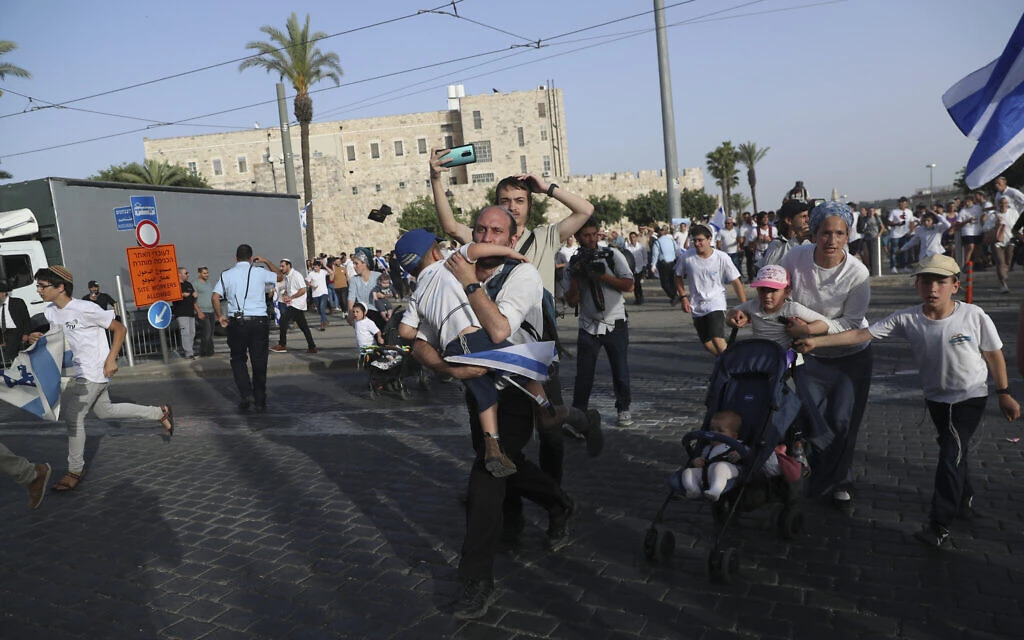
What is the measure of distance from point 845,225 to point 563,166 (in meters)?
91.4

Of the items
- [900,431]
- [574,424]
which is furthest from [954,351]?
[900,431]

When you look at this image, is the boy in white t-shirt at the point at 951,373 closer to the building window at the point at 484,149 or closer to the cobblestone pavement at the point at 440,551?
the cobblestone pavement at the point at 440,551

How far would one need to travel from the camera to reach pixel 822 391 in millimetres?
4711

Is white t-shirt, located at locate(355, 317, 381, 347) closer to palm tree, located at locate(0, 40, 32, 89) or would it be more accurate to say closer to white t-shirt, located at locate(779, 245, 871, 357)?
white t-shirt, located at locate(779, 245, 871, 357)

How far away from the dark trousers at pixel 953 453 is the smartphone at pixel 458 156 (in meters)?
3.03

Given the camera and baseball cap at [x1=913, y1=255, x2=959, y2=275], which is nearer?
baseball cap at [x1=913, y1=255, x2=959, y2=275]

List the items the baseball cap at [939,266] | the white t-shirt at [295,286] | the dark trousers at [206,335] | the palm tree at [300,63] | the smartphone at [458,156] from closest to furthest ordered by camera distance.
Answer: the baseball cap at [939,266] → the smartphone at [458,156] → the white t-shirt at [295,286] → the dark trousers at [206,335] → the palm tree at [300,63]

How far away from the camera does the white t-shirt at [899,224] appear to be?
65.2ft

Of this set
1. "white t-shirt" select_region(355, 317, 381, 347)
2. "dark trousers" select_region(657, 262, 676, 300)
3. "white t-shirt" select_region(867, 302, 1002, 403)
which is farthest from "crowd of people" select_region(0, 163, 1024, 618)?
"dark trousers" select_region(657, 262, 676, 300)

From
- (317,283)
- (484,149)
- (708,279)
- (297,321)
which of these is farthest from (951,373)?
(484,149)

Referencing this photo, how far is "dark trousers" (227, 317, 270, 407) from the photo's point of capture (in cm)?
923

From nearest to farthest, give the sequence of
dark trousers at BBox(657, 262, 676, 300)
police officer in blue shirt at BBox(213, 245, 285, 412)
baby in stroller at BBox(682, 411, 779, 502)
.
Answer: baby in stroller at BBox(682, 411, 779, 502) < police officer in blue shirt at BBox(213, 245, 285, 412) < dark trousers at BBox(657, 262, 676, 300)

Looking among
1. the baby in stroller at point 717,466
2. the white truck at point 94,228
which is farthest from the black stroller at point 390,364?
the white truck at point 94,228

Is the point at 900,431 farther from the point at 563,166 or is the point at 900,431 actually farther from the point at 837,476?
the point at 563,166
